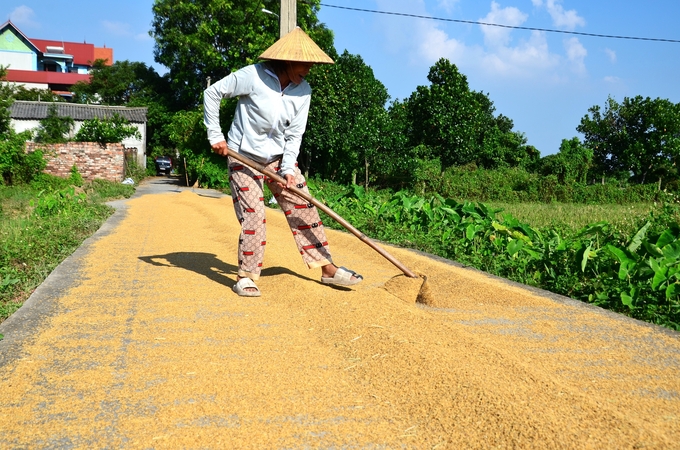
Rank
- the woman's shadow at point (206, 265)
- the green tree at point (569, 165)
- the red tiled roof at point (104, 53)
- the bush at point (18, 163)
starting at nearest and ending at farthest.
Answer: the woman's shadow at point (206, 265) < the bush at point (18, 163) < the green tree at point (569, 165) < the red tiled roof at point (104, 53)

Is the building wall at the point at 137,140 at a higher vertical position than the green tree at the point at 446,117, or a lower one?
lower

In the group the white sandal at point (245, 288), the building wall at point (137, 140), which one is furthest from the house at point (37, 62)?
the white sandal at point (245, 288)

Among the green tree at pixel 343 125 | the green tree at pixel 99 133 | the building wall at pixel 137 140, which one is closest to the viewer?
the green tree at pixel 343 125

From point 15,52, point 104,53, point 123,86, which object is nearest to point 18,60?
point 15,52

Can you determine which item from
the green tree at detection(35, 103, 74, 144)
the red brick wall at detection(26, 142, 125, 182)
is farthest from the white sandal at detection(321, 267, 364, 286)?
the green tree at detection(35, 103, 74, 144)

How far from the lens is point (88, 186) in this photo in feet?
70.2

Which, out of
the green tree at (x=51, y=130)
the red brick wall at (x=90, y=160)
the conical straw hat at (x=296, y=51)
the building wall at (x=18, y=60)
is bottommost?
the red brick wall at (x=90, y=160)

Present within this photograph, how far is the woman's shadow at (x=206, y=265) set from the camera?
5.68m

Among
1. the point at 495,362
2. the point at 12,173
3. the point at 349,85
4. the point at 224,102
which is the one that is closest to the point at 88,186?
the point at 12,173

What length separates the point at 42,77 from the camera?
60.2m

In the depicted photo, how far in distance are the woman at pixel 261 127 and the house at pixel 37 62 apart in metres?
Result: 56.9

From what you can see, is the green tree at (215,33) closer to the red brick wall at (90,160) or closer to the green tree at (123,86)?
the green tree at (123,86)

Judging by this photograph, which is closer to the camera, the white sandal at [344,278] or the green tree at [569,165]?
the white sandal at [344,278]

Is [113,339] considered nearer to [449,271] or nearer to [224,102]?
[449,271]
